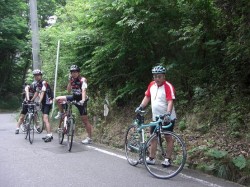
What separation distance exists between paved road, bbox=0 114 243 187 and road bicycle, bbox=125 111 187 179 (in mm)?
174

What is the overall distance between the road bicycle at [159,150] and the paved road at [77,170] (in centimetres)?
17

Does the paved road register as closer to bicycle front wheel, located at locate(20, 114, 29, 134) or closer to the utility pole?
bicycle front wheel, located at locate(20, 114, 29, 134)

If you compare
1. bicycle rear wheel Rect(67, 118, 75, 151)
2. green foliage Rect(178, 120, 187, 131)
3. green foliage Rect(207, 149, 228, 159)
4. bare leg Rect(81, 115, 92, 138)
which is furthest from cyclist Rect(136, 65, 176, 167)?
bare leg Rect(81, 115, 92, 138)

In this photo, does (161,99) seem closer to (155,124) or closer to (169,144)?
(155,124)

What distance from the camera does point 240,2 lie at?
7039mm

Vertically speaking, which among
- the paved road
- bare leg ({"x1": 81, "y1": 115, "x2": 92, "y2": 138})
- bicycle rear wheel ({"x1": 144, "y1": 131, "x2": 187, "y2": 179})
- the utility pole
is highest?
the utility pole

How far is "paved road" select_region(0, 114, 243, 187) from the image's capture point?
6.24 m

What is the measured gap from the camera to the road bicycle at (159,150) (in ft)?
21.6

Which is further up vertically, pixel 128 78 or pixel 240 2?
pixel 240 2

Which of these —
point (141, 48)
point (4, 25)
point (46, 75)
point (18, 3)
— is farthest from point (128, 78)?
point (18, 3)

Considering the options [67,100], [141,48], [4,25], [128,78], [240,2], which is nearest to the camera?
[240,2]

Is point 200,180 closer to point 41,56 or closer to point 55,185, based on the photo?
point 55,185

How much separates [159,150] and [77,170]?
1.83 m

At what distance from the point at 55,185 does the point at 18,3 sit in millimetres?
29899
